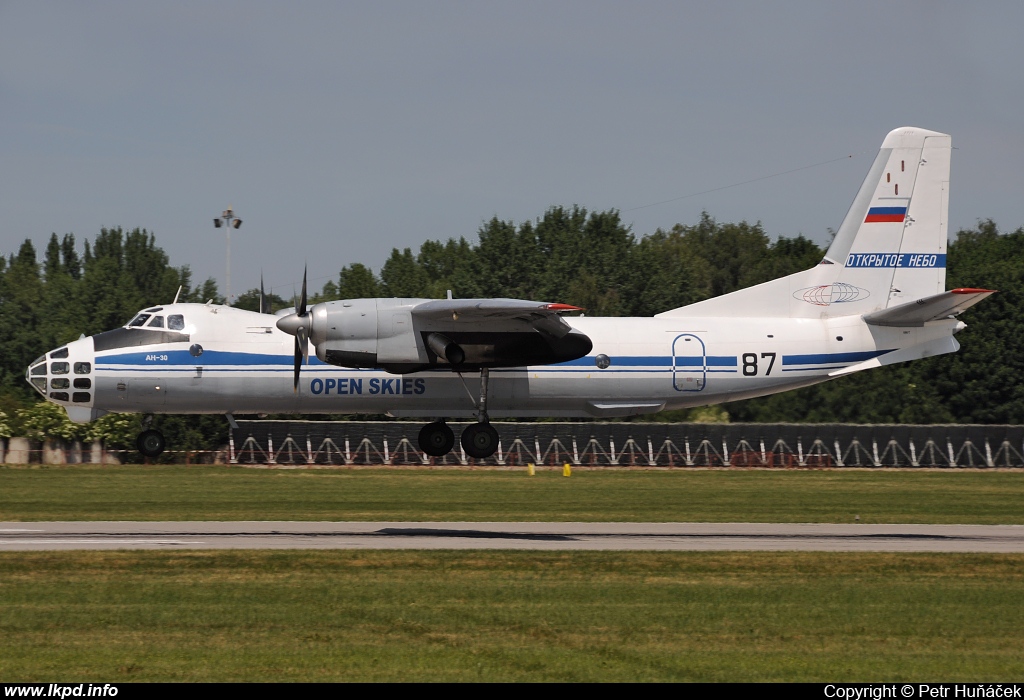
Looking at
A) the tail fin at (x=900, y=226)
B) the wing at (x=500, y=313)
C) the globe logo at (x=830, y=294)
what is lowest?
the wing at (x=500, y=313)

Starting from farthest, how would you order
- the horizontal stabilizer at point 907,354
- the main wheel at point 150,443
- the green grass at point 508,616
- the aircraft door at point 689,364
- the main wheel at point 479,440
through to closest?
the main wheel at point 150,443, the horizontal stabilizer at point 907,354, the aircraft door at point 689,364, the main wheel at point 479,440, the green grass at point 508,616

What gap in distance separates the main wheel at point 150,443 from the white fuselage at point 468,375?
98 centimetres

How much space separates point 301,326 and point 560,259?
59052 mm

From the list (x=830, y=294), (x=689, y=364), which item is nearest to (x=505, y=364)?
(x=689, y=364)

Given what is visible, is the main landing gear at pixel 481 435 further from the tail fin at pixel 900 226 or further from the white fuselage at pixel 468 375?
the tail fin at pixel 900 226

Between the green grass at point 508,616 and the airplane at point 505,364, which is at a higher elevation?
the airplane at point 505,364

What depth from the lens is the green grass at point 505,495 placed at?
32.3 metres

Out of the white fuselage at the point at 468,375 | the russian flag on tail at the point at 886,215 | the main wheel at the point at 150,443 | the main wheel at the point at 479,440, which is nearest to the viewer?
the main wheel at the point at 479,440

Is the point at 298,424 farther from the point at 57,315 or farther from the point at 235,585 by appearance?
the point at 57,315

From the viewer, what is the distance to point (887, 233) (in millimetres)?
30781

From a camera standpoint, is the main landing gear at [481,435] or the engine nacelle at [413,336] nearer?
the engine nacelle at [413,336]

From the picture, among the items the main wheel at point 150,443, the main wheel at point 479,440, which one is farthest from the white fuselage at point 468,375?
the main wheel at point 150,443

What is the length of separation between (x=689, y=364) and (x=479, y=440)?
Answer: 565 centimetres
